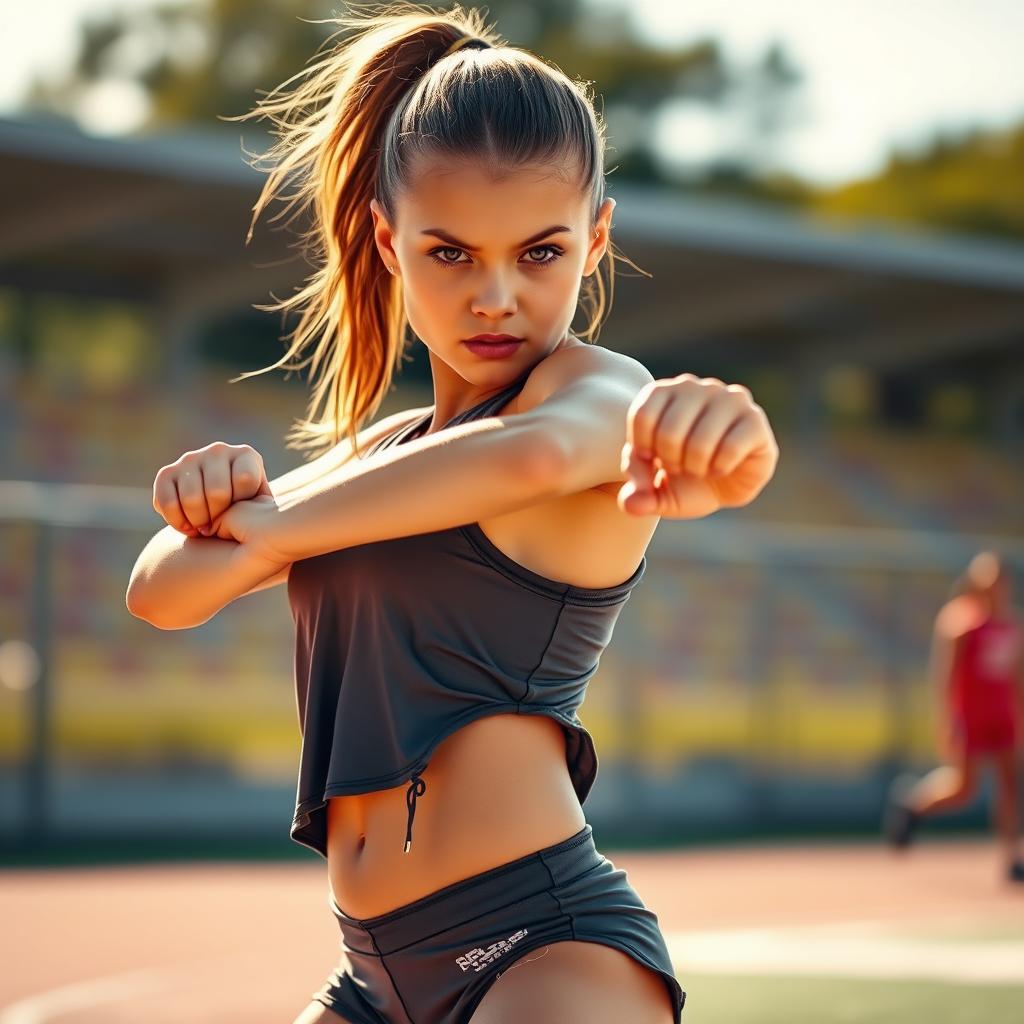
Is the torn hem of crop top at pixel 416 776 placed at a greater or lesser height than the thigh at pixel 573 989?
greater

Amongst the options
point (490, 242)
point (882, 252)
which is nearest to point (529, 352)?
point (490, 242)

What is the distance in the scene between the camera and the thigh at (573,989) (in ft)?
6.51

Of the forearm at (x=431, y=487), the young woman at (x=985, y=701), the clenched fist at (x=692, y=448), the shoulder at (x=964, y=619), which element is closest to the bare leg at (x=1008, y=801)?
the young woman at (x=985, y=701)

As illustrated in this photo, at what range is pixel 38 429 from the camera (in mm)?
18125

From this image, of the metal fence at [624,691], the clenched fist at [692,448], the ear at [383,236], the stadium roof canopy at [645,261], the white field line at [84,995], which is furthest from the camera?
the stadium roof canopy at [645,261]

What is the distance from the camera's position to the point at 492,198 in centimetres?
206

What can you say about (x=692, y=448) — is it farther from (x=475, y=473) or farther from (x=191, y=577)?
(x=191, y=577)

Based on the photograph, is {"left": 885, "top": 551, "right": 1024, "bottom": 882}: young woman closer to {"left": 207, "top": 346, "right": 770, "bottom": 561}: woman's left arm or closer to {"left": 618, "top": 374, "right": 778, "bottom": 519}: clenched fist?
{"left": 207, "top": 346, "right": 770, "bottom": 561}: woman's left arm

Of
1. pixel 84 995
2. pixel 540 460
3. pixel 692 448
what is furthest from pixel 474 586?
pixel 84 995

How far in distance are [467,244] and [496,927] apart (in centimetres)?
82

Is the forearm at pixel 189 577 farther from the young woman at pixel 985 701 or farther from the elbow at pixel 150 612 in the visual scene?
the young woman at pixel 985 701

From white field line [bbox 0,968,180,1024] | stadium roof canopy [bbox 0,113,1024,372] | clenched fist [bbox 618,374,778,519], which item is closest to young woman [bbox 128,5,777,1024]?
clenched fist [bbox 618,374,778,519]

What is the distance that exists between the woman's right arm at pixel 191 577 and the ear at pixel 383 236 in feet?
1.16

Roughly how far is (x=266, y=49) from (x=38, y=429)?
98.2 ft
